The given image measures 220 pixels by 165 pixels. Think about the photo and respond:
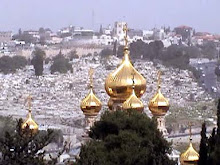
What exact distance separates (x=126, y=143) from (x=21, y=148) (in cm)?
216

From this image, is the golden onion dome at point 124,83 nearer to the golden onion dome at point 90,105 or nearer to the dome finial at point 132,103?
the dome finial at point 132,103

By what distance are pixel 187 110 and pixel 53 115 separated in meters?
5.10

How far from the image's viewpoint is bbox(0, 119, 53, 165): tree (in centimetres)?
483

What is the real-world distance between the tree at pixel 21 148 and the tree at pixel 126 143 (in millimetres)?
1399

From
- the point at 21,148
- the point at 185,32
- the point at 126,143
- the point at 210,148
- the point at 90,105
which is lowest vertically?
the point at 185,32

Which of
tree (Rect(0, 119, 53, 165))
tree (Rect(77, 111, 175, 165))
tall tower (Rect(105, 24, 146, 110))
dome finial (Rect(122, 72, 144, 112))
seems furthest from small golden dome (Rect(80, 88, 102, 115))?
tree (Rect(0, 119, 53, 165))

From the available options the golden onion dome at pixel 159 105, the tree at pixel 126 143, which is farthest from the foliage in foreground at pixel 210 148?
the golden onion dome at pixel 159 105

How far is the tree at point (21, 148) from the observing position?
4828 millimetres

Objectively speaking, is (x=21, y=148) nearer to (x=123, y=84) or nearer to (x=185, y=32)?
(x=123, y=84)

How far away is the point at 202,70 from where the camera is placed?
4334 cm

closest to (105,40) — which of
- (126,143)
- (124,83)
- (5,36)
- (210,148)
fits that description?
(5,36)

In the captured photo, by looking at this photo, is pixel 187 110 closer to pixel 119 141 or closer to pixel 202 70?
pixel 202 70

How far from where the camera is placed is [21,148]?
192 inches

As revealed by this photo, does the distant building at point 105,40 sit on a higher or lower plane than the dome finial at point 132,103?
lower
